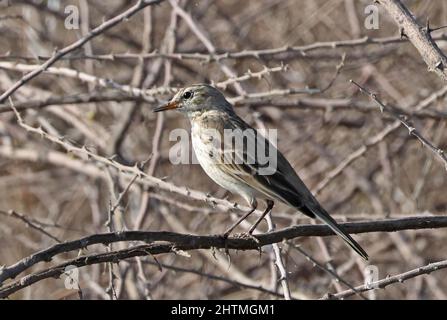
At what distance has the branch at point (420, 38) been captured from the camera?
3877mm

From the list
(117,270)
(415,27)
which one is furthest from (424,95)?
(415,27)

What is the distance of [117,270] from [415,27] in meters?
3.45

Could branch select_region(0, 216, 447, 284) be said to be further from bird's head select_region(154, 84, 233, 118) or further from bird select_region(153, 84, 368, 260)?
bird's head select_region(154, 84, 233, 118)

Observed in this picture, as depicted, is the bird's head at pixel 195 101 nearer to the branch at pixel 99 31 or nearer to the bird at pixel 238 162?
the bird at pixel 238 162

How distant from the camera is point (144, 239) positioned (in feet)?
11.3

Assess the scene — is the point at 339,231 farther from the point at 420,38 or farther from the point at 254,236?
the point at 420,38

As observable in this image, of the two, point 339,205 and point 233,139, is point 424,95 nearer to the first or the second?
point 339,205

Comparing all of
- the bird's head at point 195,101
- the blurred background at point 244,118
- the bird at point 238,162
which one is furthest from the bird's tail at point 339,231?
the blurred background at point 244,118

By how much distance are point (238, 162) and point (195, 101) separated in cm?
87

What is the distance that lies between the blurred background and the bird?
4.97 ft

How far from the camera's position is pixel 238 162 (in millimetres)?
4965

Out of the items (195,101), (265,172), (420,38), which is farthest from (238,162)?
(420,38)

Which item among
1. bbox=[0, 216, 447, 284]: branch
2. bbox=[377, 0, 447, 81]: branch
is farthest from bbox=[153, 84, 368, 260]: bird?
bbox=[377, 0, 447, 81]: branch

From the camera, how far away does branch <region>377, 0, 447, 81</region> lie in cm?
388
